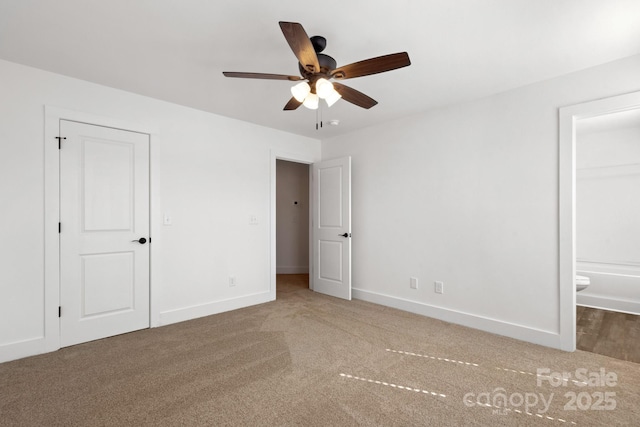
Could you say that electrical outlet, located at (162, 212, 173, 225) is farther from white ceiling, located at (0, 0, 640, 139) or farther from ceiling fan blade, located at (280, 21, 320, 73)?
ceiling fan blade, located at (280, 21, 320, 73)

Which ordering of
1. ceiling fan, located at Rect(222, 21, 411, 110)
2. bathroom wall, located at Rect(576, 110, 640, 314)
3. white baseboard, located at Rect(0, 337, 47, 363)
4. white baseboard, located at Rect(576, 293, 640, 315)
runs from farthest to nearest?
1. bathroom wall, located at Rect(576, 110, 640, 314)
2. white baseboard, located at Rect(576, 293, 640, 315)
3. white baseboard, located at Rect(0, 337, 47, 363)
4. ceiling fan, located at Rect(222, 21, 411, 110)

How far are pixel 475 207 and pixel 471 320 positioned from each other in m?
1.20

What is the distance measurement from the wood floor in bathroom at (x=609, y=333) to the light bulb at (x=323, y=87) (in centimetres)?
309

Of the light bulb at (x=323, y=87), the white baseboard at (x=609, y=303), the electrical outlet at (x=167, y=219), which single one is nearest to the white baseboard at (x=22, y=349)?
the electrical outlet at (x=167, y=219)

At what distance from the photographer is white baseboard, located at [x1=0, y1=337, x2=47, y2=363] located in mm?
2418

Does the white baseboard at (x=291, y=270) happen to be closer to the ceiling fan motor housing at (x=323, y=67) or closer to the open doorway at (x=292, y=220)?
the open doorway at (x=292, y=220)

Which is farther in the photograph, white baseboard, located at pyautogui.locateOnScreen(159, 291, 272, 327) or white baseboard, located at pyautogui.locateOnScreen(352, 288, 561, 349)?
white baseboard, located at pyautogui.locateOnScreen(159, 291, 272, 327)

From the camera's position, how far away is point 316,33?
6.68 ft

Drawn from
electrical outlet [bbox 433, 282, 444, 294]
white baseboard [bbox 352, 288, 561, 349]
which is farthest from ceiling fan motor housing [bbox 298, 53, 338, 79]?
white baseboard [bbox 352, 288, 561, 349]

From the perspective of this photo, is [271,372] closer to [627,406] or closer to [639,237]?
[627,406]

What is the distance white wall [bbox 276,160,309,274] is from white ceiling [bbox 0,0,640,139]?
3.64 metres

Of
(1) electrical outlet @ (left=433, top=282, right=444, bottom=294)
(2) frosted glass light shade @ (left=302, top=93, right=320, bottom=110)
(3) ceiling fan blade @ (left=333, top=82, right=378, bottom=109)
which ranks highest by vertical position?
(3) ceiling fan blade @ (left=333, top=82, right=378, bottom=109)

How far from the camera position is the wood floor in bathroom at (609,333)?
2613 millimetres

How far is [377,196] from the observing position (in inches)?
162
